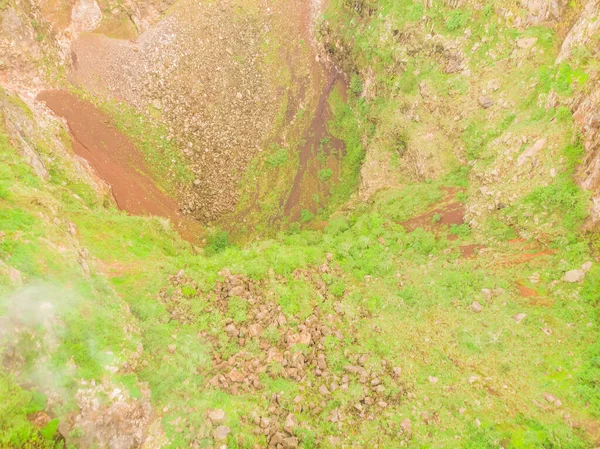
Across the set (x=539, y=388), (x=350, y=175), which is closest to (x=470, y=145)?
(x=350, y=175)

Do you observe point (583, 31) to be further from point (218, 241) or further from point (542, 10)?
point (218, 241)

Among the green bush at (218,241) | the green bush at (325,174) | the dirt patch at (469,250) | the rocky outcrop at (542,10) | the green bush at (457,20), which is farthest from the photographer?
the green bush at (325,174)

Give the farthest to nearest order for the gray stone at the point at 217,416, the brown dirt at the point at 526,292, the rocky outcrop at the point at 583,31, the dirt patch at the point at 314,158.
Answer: the dirt patch at the point at 314,158 → the rocky outcrop at the point at 583,31 → the brown dirt at the point at 526,292 → the gray stone at the point at 217,416

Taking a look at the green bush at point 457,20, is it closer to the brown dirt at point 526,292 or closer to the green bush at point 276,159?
the green bush at point 276,159

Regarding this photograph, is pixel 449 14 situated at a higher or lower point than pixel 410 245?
higher

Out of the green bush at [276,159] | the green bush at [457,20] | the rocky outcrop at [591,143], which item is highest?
the green bush at [457,20]

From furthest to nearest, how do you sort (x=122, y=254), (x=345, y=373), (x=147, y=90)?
(x=147, y=90)
(x=122, y=254)
(x=345, y=373)

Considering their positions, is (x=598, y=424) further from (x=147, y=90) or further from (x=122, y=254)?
(x=147, y=90)

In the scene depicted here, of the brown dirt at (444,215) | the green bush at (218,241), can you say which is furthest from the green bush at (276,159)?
the brown dirt at (444,215)

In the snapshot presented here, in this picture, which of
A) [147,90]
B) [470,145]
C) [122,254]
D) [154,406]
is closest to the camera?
[154,406]
